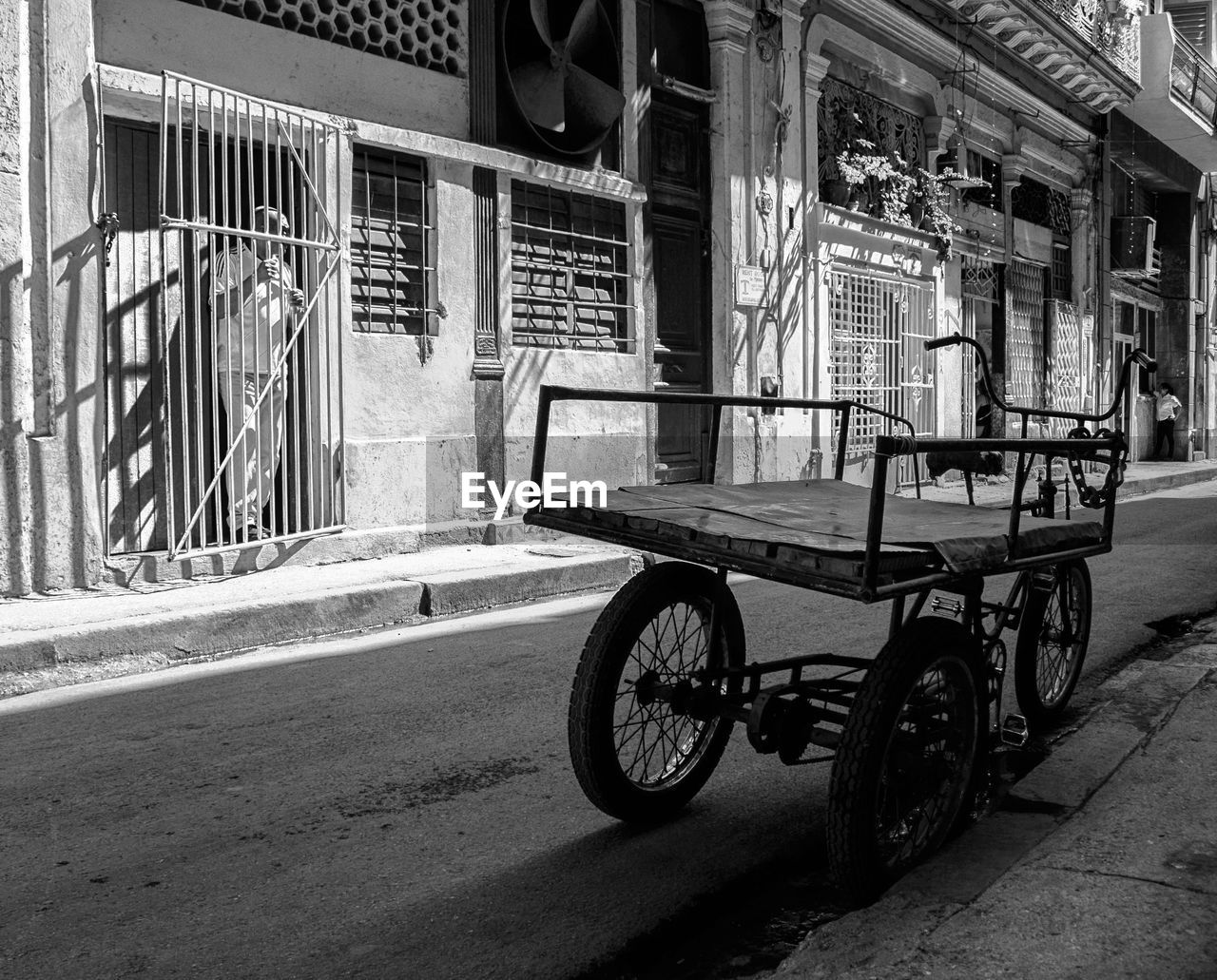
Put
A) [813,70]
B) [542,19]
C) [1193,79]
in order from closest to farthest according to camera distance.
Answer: [542,19], [813,70], [1193,79]

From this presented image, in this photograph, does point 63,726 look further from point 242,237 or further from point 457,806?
point 242,237

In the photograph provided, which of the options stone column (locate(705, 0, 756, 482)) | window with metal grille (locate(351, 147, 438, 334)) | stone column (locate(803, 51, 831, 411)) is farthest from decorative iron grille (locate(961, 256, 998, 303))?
window with metal grille (locate(351, 147, 438, 334))

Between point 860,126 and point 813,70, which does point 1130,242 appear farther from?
point 813,70

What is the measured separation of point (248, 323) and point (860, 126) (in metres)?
9.80

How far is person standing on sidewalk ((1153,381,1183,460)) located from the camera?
26.8m

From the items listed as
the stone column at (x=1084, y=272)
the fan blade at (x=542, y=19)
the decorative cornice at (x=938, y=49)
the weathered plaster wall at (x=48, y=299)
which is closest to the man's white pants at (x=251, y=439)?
the weathered plaster wall at (x=48, y=299)

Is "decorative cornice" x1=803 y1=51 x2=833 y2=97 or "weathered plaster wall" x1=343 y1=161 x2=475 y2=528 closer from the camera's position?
"weathered plaster wall" x1=343 y1=161 x2=475 y2=528

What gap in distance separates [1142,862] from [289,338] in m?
6.53

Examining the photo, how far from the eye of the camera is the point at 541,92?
10.6 metres

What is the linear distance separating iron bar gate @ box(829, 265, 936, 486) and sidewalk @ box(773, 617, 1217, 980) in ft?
35.9

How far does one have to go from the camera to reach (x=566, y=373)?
1099 centimetres

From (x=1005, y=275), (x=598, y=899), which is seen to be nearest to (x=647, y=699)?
(x=598, y=899)

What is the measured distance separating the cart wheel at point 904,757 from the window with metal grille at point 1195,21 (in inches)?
1161

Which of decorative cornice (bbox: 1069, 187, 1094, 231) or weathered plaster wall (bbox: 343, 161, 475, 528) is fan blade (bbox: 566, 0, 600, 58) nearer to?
weathered plaster wall (bbox: 343, 161, 475, 528)
